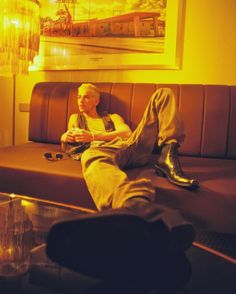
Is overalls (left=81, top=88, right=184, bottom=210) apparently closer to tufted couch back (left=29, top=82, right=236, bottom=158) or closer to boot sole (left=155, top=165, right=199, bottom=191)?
boot sole (left=155, top=165, right=199, bottom=191)

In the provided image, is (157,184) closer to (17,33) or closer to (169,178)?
(169,178)

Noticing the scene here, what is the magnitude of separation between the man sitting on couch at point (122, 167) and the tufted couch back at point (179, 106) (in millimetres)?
167

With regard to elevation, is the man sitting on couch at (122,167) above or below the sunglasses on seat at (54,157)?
above

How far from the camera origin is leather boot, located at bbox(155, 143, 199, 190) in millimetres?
1234

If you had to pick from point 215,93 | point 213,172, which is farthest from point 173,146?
point 215,93

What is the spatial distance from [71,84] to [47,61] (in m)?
0.44

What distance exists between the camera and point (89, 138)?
69.6 inches

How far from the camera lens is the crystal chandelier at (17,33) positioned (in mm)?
2057

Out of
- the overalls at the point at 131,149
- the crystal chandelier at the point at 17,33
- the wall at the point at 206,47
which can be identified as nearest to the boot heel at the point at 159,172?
the overalls at the point at 131,149

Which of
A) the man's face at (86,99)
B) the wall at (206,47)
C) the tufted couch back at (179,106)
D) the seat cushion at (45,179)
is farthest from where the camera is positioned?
the wall at (206,47)

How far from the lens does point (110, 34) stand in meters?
2.36

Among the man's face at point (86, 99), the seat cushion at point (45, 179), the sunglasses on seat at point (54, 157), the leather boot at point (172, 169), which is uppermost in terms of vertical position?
the man's face at point (86, 99)

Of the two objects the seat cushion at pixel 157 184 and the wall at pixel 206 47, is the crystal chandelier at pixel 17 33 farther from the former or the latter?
the wall at pixel 206 47

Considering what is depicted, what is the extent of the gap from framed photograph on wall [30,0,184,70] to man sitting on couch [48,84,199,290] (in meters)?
0.52
